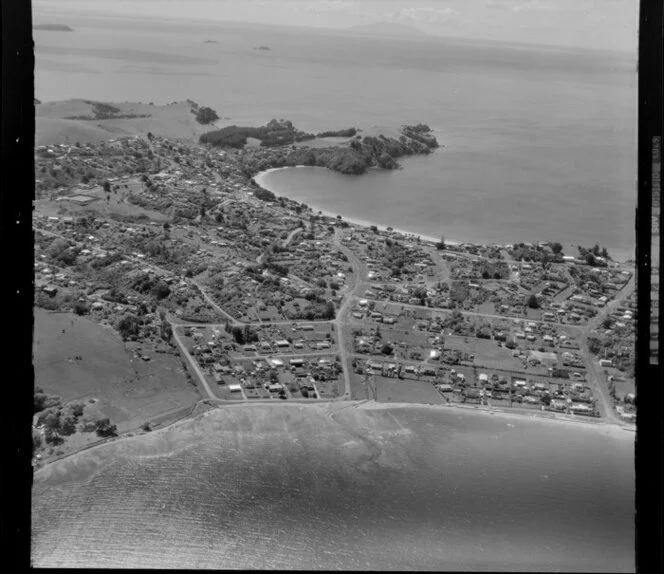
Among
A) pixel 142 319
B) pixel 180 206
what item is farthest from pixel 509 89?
pixel 142 319

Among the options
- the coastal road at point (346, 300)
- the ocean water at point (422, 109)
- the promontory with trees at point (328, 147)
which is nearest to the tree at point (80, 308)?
the ocean water at point (422, 109)

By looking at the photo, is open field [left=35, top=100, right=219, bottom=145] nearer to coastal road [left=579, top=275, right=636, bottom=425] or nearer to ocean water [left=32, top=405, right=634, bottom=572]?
ocean water [left=32, top=405, right=634, bottom=572]

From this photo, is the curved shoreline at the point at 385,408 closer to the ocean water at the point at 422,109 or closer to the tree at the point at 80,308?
the tree at the point at 80,308

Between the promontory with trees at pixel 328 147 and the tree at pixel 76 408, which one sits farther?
the promontory with trees at pixel 328 147

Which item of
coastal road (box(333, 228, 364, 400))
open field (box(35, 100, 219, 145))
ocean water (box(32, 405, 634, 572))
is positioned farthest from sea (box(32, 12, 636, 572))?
coastal road (box(333, 228, 364, 400))

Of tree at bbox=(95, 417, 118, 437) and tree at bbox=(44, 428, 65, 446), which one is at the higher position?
tree at bbox=(44, 428, 65, 446)

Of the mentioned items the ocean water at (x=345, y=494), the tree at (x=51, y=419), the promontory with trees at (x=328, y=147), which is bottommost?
the ocean water at (x=345, y=494)

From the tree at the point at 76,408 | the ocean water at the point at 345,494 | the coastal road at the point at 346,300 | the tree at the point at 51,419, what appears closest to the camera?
the ocean water at the point at 345,494
